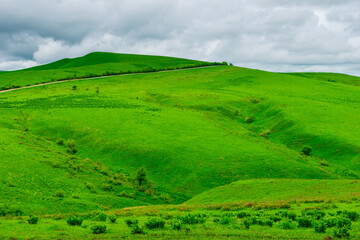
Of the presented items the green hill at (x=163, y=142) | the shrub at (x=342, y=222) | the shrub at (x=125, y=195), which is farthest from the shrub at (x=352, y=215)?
the shrub at (x=125, y=195)

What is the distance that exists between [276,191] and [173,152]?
27.1 meters

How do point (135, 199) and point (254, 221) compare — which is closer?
point (254, 221)

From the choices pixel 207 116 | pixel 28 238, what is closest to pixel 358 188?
pixel 28 238

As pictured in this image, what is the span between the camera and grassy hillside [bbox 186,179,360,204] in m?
36.9

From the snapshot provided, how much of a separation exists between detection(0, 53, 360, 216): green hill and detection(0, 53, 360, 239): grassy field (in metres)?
0.25

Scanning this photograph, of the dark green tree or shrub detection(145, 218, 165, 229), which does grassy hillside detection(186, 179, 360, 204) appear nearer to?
the dark green tree

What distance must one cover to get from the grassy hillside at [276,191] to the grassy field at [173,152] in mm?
137

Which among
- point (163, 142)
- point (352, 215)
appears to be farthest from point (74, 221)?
point (163, 142)

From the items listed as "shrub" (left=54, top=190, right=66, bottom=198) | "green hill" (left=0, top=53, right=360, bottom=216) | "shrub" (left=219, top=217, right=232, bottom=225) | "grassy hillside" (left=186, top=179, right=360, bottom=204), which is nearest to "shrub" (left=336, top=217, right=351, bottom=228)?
"shrub" (left=219, top=217, right=232, bottom=225)

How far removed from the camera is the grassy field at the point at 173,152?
36.5 metres

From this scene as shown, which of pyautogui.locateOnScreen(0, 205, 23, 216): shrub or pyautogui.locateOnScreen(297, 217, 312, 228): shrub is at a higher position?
pyautogui.locateOnScreen(297, 217, 312, 228): shrub

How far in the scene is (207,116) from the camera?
9456 centimetres

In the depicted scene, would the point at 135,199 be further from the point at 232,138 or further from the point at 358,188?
the point at 232,138

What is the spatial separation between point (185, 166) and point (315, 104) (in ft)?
241
